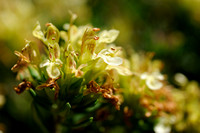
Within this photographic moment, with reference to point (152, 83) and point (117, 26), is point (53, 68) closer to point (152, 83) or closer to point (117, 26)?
point (152, 83)

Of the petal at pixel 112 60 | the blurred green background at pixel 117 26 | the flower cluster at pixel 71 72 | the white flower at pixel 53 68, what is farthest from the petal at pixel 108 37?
the blurred green background at pixel 117 26

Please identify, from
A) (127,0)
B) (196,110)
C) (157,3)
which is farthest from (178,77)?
(157,3)

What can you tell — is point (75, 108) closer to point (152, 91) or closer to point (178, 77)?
point (152, 91)

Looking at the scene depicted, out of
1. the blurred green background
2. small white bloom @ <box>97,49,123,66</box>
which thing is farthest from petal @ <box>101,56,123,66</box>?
the blurred green background

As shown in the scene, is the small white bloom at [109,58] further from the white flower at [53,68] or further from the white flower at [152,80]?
the white flower at [152,80]

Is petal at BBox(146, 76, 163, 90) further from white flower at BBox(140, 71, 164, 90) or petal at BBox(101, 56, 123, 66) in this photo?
petal at BBox(101, 56, 123, 66)

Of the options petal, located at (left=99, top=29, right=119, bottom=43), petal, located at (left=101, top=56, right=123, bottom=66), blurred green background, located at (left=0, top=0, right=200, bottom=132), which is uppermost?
petal, located at (left=99, top=29, right=119, bottom=43)

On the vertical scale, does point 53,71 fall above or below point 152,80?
above

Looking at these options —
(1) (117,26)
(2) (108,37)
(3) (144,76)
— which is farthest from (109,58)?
(1) (117,26)
